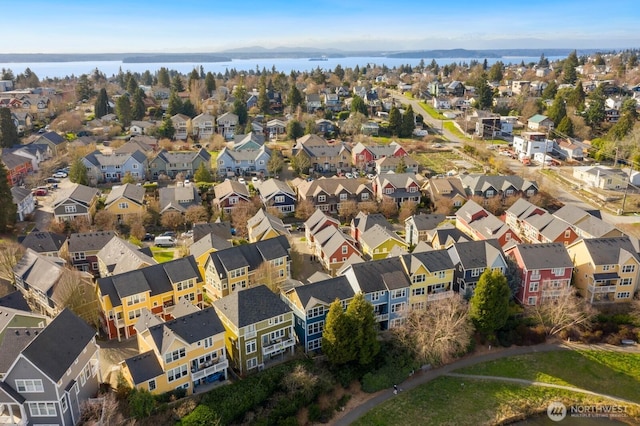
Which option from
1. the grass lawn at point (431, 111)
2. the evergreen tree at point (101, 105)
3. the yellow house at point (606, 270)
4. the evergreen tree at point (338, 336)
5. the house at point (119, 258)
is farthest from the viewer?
the grass lawn at point (431, 111)

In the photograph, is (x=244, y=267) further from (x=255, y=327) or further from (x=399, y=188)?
(x=399, y=188)

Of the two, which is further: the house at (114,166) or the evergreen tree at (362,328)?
the house at (114,166)

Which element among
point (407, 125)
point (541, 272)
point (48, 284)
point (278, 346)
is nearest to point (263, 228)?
point (278, 346)

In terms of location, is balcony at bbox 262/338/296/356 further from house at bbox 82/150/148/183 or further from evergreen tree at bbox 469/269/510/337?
house at bbox 82/150/148/183

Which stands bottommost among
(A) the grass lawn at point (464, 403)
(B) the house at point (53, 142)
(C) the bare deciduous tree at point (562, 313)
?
(A) the grass lawn at point (464, 403)

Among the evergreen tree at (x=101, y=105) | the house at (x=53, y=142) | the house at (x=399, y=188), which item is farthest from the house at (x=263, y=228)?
the evergreen tree at (x=101, y=105)

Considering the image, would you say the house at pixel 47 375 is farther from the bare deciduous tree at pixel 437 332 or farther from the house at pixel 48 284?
the bare deciduous tree at pixel 437 332

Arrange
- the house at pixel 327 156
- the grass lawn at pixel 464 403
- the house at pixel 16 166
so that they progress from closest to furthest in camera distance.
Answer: the grass lawn at pixel 464 403 → the house at pixel 16 166 → the house at pixel 327 156

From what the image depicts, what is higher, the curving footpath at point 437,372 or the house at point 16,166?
the house at point 16,166

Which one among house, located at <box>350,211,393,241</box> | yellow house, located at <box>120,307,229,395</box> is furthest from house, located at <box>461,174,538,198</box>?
yellow house, located at <box>120,307,229,395</box>
